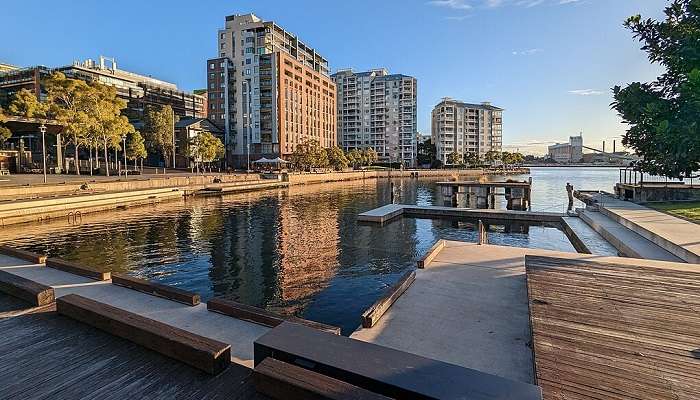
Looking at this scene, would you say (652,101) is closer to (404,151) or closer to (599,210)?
(599,210)

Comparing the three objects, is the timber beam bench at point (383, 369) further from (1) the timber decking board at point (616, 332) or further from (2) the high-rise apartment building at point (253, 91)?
(2) the high-rise apartment building at point (253, 91)

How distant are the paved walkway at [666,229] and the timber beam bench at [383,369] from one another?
13059mm

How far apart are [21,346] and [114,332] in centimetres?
133

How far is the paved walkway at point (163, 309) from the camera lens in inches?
263

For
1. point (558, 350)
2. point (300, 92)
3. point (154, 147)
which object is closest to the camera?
point (558, 350)

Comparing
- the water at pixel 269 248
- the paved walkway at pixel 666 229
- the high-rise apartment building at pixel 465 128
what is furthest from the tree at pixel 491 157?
the paved walkway at pixel 666 229

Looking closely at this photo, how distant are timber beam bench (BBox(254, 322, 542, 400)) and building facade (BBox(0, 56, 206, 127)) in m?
100

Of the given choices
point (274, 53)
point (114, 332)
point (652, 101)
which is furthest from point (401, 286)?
point (274, 53)

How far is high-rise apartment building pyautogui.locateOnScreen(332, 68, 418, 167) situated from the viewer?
170625mm

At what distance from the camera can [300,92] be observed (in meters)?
115

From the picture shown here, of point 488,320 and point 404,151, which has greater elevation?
point 404,151

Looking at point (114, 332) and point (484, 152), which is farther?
point (484, 152)

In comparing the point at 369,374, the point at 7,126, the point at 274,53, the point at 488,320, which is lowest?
the point at 488,320

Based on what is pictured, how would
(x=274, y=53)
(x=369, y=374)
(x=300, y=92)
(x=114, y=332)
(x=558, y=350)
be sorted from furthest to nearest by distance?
(x=300, y=92) < (x=274, y=53) < (x=114, y=332) < (x=558, y=350) < (x=369, y=374)
